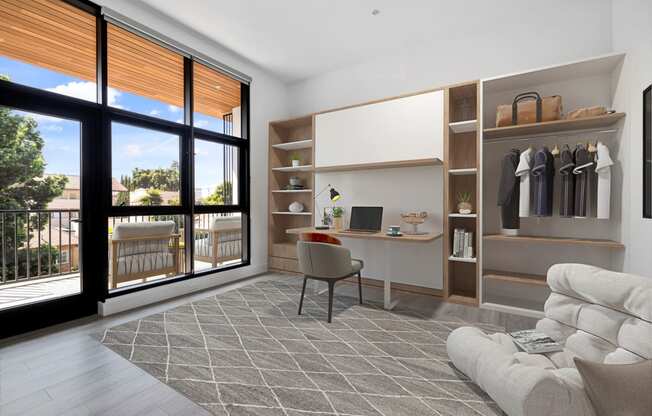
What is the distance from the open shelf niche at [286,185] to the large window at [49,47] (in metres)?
2.36

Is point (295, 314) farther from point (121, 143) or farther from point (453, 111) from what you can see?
point (453, 111)

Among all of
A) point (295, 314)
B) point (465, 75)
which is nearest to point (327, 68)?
point (465, 75)

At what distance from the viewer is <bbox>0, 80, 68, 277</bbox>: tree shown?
2.45m

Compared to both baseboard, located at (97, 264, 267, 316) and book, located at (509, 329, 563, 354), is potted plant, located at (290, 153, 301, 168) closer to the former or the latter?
baseboard, located at (97, 264, 267, 316)

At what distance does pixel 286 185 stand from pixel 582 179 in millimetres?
3748

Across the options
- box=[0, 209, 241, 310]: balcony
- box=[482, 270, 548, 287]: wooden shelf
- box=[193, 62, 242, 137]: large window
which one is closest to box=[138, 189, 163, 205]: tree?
box=[0, 209, 241, 310]: balcony

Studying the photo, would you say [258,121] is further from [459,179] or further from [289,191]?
[459,179]

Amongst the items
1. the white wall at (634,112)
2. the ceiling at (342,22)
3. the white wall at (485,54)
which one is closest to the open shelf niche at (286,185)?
the white wall at (485,54)

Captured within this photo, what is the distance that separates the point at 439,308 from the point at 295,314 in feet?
4.92

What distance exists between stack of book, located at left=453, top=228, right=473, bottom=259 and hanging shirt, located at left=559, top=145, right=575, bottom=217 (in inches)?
33.3

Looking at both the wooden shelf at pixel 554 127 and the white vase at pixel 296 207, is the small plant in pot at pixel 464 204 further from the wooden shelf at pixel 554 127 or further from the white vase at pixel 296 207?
the white vase at pixel 296 207

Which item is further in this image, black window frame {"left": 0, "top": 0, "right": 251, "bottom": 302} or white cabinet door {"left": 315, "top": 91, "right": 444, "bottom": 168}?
white cabinet door {"left": 315, "top": 91, "right": 444, "bottom": 168}

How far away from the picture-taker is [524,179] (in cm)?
300

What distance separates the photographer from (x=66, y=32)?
2779 mm
